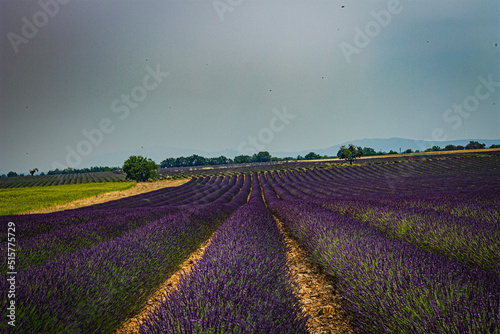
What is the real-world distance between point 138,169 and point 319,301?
153 feet

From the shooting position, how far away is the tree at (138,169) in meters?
43.3

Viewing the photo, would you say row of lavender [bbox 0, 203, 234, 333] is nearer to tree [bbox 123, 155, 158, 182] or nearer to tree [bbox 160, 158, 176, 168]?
tree [bbox 123, 155, 158, 182]

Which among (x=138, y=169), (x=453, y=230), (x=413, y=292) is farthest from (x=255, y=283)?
(x=138, y=169)

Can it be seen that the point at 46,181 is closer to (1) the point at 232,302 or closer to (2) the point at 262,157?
(2) the point at 262,157

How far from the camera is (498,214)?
4117 mm

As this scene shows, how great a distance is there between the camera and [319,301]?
104 inches

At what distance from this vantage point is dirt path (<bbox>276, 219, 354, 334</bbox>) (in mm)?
2160

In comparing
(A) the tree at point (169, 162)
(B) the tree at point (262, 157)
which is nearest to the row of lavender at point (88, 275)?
(B) the tree at point (262, 157)

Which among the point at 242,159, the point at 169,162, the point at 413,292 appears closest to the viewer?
the point at 413,292

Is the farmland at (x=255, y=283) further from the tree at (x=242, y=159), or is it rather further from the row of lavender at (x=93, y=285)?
the tree at (x=242, y=159)

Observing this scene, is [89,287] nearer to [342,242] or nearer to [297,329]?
[297,329]

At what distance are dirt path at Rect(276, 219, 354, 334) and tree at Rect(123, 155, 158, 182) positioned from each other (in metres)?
45.0

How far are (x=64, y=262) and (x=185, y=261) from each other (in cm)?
227

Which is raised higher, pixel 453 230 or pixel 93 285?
pixel 93 285
